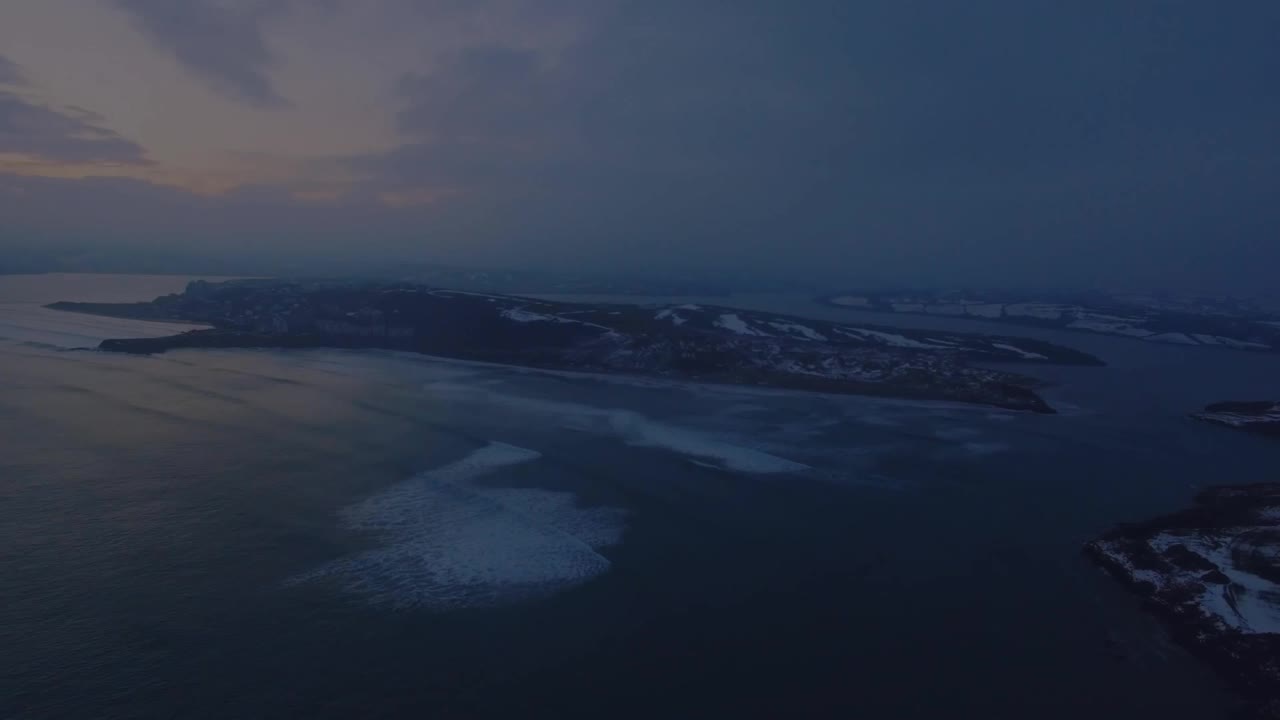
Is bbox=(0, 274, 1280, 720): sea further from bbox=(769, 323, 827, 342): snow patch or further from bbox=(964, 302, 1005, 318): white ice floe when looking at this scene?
bbox=(964, 302, 1005, 318): white ice floe

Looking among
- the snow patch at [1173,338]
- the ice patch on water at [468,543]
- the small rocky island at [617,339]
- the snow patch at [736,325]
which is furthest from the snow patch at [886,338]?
the ice patch on water at [468,543]

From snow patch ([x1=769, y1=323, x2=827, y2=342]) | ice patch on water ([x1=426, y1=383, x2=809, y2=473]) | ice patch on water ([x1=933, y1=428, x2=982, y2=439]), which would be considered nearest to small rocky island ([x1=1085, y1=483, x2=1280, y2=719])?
ice patch on water ([x1=933, y1=428, x2=982, y2=439])

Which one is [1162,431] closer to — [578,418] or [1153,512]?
[1153,512]

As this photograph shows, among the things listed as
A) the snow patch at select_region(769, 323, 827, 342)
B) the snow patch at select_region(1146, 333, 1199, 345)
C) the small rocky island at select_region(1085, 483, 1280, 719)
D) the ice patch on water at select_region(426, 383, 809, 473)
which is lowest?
the small rocky island at select_region(1085, 483, 1280, 719)

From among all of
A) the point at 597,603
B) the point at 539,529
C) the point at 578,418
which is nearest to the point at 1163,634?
the point at 597,603

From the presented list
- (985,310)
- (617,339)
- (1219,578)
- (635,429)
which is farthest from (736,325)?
(985,310)

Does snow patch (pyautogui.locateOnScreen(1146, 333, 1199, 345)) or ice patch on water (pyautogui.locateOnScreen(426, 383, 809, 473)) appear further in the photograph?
snow patch (pyautogui.locateOnScreen(1146, 333, 1199, 345))

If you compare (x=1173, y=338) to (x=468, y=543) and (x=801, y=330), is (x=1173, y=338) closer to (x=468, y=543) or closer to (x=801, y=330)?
(x=801, y=330)
